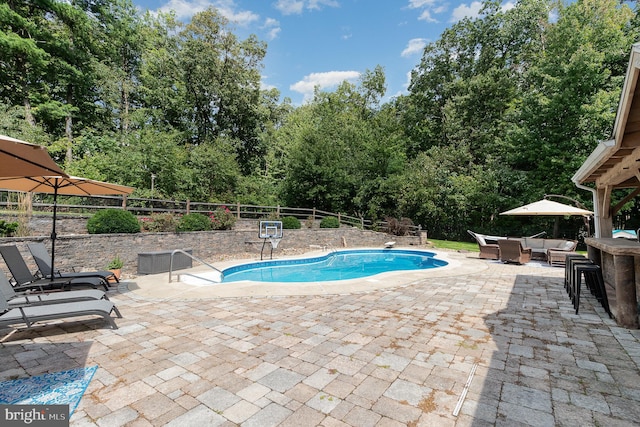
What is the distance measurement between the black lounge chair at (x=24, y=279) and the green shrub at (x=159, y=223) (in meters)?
3.96

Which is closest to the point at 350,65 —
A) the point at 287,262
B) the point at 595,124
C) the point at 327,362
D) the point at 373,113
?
the point at 373,113

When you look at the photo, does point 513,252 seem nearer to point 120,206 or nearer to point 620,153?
point 620,153

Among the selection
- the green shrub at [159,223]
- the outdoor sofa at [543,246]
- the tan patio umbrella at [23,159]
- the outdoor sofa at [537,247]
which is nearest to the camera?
the tan patio umbrella at [23,159]

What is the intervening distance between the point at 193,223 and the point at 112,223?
8.56 ft

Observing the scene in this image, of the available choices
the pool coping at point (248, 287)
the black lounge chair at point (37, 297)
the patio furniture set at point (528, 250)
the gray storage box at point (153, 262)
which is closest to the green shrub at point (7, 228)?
the gray storage box at point (153, 262)

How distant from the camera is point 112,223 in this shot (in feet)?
27.9

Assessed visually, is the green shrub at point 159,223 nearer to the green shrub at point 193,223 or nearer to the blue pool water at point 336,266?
the green shrub at point 193,223

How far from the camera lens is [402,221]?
18375mm

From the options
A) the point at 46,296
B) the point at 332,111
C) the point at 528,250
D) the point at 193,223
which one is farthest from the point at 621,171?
the point at 332,111

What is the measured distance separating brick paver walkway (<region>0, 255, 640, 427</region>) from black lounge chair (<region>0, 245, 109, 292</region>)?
1242 millimetres

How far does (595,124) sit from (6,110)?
1142 inches

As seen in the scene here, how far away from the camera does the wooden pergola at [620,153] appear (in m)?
3.20

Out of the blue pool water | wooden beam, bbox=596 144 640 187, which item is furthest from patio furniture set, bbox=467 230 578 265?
wooden beam, bbox=596 144 640 187

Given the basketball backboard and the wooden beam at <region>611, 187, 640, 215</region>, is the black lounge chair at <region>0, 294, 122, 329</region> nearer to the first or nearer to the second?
the basketball backboard
